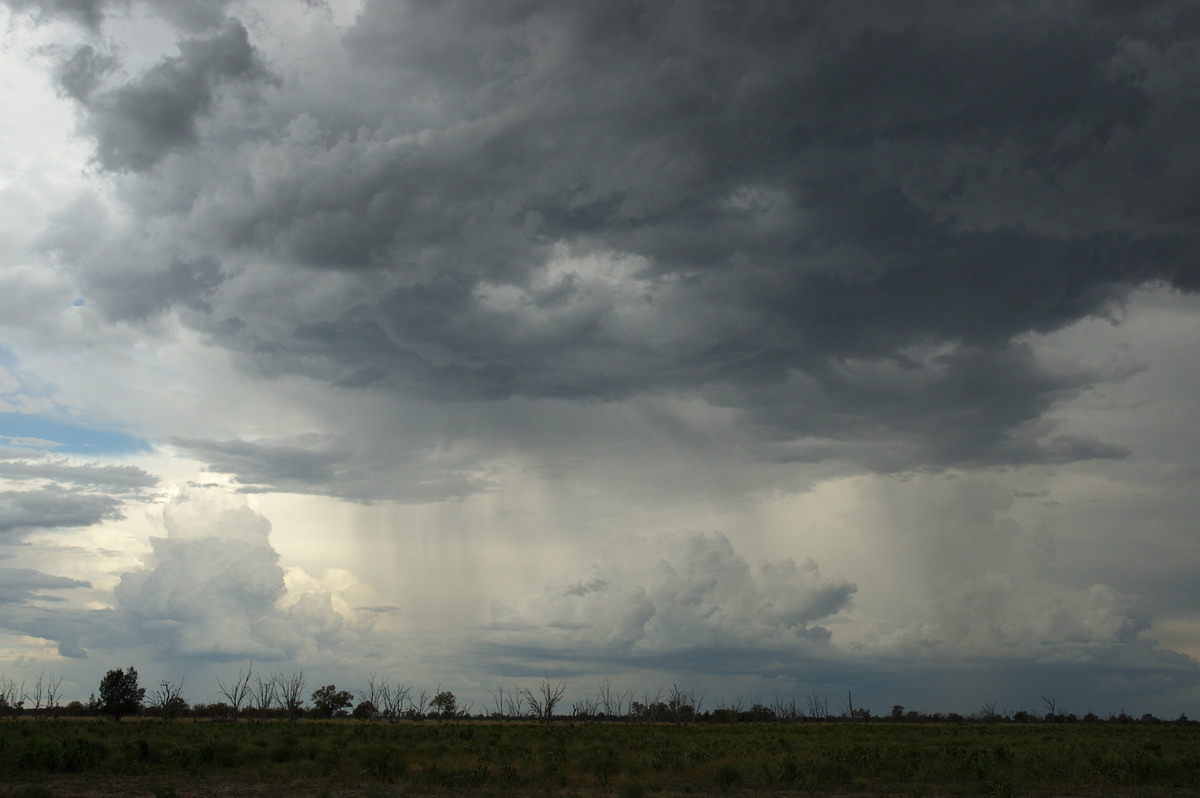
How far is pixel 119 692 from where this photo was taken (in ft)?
395

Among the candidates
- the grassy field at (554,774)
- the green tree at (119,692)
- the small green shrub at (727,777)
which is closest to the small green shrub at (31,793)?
the grassy field at (554,774)

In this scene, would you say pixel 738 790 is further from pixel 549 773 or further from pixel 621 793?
pixel 549 773

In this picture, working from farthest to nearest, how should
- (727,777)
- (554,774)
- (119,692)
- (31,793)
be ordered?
1. (119,692)
2. (554,774)
3. (727,777)
4. (31,793)

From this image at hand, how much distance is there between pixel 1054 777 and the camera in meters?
36.5

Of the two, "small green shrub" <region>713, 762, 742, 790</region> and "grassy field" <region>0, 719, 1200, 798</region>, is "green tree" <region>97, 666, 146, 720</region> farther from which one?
"small green shrub" <region>713, 762, 742, 790</region>

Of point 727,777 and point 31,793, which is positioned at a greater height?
point 31,793

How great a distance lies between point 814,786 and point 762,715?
156808mm

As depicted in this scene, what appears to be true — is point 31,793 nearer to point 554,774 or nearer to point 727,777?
point 554,774

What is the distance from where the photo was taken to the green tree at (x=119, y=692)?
12019cm

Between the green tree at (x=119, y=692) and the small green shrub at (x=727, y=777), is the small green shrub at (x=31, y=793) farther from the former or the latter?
the green tree at (x=119, y=692)

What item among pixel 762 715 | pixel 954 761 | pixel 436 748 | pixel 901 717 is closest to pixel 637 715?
pixel 762 715

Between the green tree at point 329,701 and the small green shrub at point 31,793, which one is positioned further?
the green tree at point 329,701

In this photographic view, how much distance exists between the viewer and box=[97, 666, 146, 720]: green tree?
120188 millimetres

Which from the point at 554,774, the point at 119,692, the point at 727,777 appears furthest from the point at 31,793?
the point at 119,692
